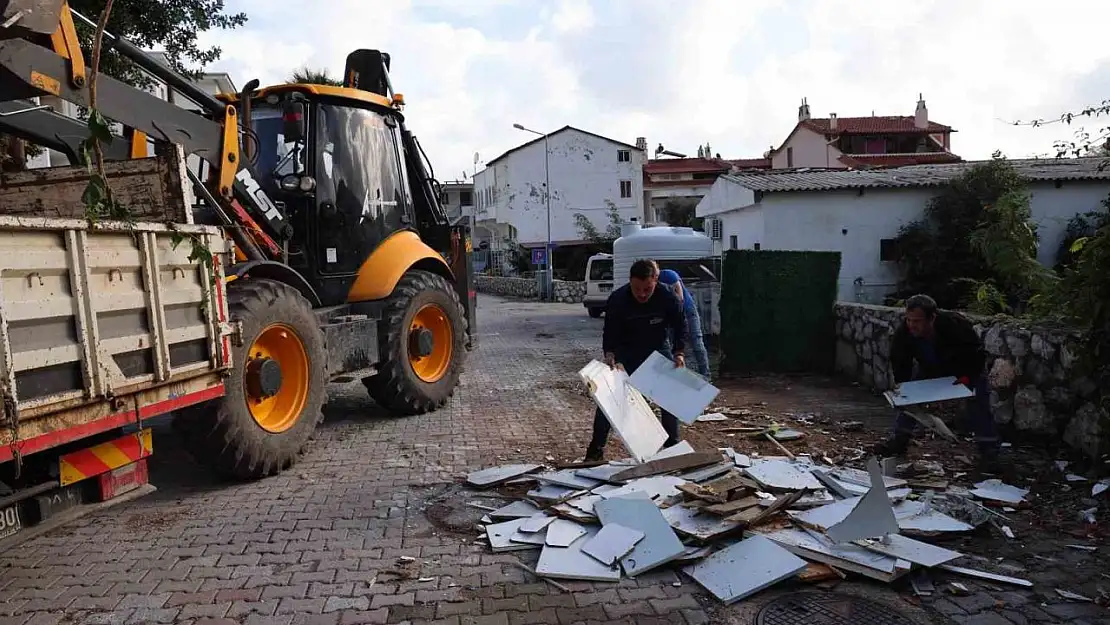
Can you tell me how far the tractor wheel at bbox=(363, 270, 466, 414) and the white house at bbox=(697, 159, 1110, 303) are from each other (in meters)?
13.1

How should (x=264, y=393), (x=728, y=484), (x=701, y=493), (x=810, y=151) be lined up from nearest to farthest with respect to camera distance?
(x=701, y=493) < (x=728, y=484) < (x=264, y=393) < (x=810, y=151)

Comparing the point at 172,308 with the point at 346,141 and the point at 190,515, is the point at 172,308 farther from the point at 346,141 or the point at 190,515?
the point at 346,141

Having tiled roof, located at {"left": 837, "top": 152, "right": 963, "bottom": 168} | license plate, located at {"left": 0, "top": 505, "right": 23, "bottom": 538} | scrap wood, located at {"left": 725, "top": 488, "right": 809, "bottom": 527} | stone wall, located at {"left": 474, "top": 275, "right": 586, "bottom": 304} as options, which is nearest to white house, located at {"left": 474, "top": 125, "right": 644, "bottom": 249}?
stone wall, located at {"left": 474, "top": 275, "right": 586, "bottom": 304}

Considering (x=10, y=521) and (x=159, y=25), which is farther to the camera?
(x=159, y=25)

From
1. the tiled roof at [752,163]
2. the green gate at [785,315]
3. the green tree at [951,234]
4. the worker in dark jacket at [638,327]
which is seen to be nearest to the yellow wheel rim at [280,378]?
the worker in dark jacket at [638,327]

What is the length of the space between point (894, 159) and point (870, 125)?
4900mm

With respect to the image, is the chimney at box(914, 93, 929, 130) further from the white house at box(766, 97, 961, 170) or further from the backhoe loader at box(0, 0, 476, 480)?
the backhoe loader at box(0, 0, 476, 480)

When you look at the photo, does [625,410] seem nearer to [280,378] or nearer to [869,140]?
[280,378]

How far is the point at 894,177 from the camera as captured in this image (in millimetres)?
21391

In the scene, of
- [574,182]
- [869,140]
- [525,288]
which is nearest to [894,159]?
[869,140]

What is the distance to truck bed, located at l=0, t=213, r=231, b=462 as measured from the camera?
3309 mm

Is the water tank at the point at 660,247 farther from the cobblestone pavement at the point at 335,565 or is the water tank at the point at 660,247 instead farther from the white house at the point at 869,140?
the white house at the point at 869,140

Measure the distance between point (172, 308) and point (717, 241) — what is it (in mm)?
22325

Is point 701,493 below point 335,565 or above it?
above
